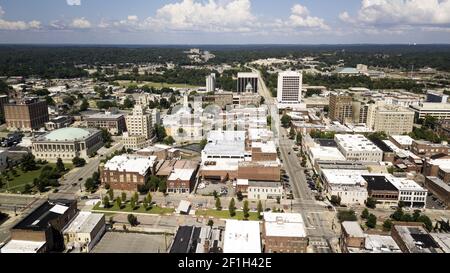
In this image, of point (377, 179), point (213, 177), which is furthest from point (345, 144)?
point (213, 177)

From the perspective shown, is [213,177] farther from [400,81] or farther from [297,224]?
[400,81]

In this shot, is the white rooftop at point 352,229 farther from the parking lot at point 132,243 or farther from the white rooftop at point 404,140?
the white rooftop at point 404,140

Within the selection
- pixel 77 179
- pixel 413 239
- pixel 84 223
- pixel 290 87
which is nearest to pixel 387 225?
pixel 413 239

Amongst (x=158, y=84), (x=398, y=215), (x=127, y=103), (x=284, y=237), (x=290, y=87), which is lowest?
(x=398, y=215)

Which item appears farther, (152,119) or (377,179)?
(152,119)

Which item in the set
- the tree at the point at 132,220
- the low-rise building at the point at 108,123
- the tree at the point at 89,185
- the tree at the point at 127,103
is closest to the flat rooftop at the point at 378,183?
the tree at the point at 132,220

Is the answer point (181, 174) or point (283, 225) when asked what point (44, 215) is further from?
point (283, 225)
